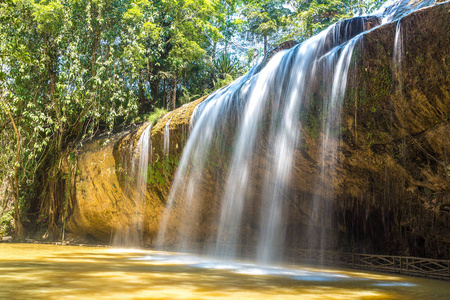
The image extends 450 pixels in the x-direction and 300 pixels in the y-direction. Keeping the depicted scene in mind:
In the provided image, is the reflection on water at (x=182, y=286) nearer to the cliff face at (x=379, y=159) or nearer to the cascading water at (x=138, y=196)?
the cliff face at (x=379, y=159)

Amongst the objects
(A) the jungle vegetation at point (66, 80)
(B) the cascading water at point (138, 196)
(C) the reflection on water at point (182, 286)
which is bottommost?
(C) the reflection on water at point (182, 286)

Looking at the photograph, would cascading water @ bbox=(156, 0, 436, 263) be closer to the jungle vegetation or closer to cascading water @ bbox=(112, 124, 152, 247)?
cascading water @ bbox=(112, 124, 152, 247)

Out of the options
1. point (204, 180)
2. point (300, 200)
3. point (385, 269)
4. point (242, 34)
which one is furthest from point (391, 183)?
point (242, 34)

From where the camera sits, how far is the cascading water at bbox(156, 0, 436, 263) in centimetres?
938

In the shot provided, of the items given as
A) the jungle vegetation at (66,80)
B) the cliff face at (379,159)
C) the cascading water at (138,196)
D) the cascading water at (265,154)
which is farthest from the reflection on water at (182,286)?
the jungle vegetation at (66,80)

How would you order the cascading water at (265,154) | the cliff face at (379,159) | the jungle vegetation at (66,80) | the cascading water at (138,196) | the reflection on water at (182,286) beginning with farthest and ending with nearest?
the jungle vegetation at (66,80) → the cascading water at (138,196) → the cascading water at (265,154) → the cliff face at (379,159) → the reflection on water at (182,286)

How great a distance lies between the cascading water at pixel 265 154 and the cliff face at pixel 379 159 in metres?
0.09

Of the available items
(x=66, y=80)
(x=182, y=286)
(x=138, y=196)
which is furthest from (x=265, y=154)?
(x=66, y=80)

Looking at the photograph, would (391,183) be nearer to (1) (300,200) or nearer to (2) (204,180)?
(1) (300,200)

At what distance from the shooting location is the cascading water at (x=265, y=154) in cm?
938

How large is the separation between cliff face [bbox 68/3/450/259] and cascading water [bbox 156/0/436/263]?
0.09m

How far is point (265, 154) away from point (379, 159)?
302 cm

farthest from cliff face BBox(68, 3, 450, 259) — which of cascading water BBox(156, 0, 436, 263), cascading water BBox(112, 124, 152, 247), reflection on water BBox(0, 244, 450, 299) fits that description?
reflection on water BBox(0, 244, 450, 299)

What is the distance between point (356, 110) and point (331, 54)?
4.91 ft
